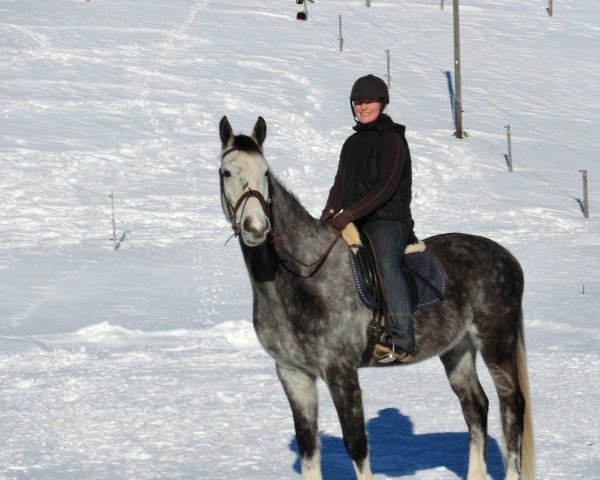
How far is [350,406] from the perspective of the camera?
6.52 m

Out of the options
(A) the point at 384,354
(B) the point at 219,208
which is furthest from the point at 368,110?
(B) the point at 219,208

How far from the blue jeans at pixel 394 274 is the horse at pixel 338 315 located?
228 millimetres

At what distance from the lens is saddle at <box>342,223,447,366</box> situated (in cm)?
662

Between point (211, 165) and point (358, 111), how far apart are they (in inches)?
841

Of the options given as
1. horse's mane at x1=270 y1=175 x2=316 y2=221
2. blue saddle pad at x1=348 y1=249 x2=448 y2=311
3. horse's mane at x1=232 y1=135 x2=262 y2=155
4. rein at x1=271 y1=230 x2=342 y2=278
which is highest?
horse's mane at x1=232 y1=135 x2=262 y2=155

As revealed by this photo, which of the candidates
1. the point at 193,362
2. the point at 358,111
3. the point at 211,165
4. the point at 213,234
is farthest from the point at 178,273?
the point at 358,111

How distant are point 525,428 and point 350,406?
180 cm

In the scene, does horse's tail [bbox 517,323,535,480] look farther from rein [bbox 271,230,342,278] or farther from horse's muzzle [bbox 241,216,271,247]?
horse's muzzle [bbox 241,216,271,247]

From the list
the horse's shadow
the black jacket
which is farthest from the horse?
the horse's shadow

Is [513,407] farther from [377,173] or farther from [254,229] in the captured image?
[254,229]

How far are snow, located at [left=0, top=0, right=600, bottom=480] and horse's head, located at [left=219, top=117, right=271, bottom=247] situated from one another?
9.92ft

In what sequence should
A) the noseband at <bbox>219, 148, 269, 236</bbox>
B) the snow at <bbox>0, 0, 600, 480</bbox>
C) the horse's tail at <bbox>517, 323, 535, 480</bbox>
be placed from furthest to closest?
the snow at <bbox>0, 0, 600, 480</bbox> → the horse's tail at <bbox>517, 323, 535, 480</bbox> → the noseband at <bbox>219, 148, 269, 236</bbox>

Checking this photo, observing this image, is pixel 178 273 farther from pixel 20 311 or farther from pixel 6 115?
pixel 6 115

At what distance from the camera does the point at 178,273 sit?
18.9 m
